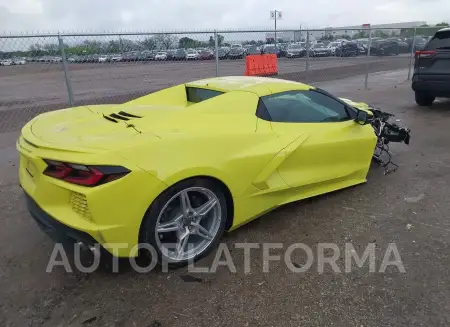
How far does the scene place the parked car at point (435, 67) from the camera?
778cm

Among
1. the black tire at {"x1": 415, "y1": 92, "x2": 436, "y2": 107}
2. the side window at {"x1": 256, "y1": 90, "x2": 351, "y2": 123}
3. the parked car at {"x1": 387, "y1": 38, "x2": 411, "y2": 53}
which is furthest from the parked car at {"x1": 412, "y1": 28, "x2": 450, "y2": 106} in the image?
the parked car at {"x1": 387, "y1": 38, "x2": 411, "y2": 53}

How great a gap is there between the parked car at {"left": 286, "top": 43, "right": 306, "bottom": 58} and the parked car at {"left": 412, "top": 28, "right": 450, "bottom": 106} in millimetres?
3901

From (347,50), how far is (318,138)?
44.9 feet

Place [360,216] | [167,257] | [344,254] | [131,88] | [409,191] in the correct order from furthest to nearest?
[131,88], [409,191], [360,216], [344,254], [167,257]

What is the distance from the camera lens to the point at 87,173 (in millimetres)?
2332

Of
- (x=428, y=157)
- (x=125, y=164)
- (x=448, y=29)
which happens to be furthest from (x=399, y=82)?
(x=125, y=164)

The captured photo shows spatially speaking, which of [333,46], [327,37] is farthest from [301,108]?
[327,37]

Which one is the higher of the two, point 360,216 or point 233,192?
point 233,192

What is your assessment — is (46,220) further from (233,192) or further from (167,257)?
(233,192)

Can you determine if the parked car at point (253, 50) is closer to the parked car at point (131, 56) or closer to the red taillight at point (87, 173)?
the parked car at point (131, 56)

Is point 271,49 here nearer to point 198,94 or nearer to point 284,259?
point 198,94

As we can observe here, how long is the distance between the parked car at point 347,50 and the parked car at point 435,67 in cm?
747

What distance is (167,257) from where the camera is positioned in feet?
8.98

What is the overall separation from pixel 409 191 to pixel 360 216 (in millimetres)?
919
